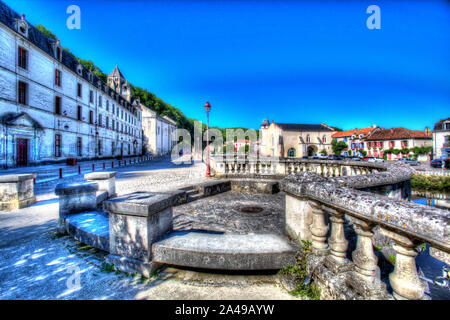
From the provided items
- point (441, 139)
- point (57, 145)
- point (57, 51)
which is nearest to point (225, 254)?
point (57, 145)

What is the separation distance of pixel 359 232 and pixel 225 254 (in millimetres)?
1358

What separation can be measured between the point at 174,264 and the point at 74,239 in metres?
2.22

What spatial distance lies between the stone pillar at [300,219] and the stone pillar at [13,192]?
6738mm

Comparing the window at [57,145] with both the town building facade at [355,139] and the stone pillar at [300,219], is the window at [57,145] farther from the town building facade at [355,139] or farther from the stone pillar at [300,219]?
the town building facade at [355,139]

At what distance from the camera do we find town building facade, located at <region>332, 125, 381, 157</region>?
45287mm

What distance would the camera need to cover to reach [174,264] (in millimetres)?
2301

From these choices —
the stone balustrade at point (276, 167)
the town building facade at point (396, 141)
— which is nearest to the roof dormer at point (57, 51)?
the stone balustrade at point (276, 167)

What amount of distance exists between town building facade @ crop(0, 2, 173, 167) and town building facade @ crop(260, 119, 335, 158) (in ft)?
120

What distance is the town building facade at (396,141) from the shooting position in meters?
36.7

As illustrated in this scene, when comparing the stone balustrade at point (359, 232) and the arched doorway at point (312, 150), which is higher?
the arched doorway at point (312, 150)

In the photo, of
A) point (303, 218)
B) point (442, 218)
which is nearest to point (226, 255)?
point (303, 218)

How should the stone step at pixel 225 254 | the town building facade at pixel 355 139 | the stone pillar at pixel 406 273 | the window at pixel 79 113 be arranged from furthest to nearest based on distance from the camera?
the town building facade at pixel 355 139
the window at pixel 79 113
the stone step at pixel 225 254
the stone pillar at pixel 406 273
